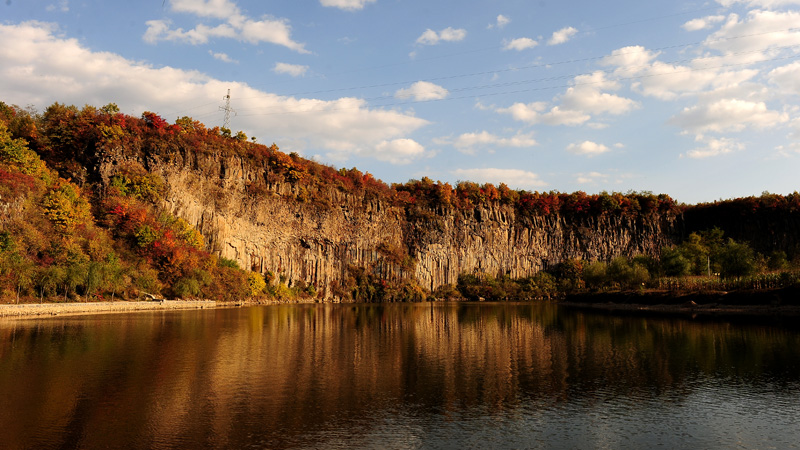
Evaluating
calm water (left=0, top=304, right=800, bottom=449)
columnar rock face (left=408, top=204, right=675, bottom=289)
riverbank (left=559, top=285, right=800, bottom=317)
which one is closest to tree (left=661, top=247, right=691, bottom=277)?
riverbank (left=559, top=285, right=800, bottom=317)

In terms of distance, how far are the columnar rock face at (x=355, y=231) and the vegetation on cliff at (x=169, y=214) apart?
3.33 feet

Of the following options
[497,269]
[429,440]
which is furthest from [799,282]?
[497,269]

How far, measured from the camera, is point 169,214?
266 feet

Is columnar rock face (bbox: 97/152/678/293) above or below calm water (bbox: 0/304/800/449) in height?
above

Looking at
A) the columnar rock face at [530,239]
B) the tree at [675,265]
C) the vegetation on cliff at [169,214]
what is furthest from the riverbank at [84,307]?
the tree at [675,265]

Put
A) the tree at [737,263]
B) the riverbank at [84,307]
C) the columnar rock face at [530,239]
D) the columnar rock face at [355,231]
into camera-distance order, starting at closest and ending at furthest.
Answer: the riverbank at [84,307]
the tree at [737,263]
the columnar rock face at [355,231]
the columnar rock face at [530,239]

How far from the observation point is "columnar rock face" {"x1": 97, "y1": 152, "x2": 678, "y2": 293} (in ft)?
289

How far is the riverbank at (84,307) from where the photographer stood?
4656 cm

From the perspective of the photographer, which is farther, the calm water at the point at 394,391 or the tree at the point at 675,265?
the tree at the point at 675,265

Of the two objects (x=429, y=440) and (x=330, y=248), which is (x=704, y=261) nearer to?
(x=330, y=248)

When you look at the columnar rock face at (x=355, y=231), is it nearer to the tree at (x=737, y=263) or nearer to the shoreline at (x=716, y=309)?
the shoreline at (x=716, y=309)

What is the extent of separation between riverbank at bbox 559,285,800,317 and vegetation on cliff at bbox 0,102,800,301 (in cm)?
907

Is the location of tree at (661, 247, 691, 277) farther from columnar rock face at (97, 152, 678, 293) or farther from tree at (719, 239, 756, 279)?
columnar rock face at (97, 152, 678, 293)

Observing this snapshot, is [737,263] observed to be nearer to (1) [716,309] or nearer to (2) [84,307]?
(1) [716,309]
